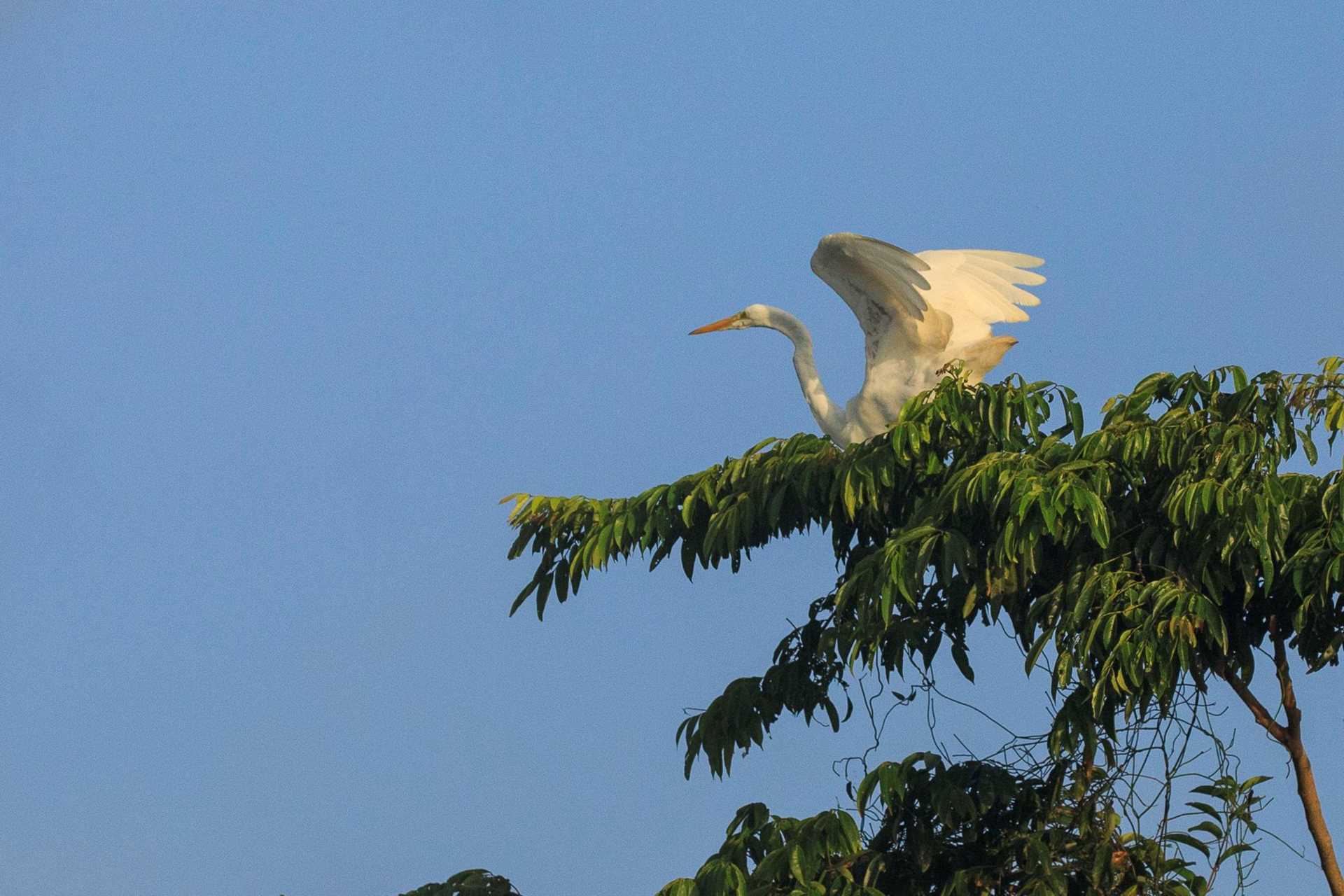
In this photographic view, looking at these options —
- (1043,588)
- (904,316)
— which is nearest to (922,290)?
(904,316)

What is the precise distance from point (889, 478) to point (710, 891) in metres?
1.40

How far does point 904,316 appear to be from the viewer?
7324 millimetres

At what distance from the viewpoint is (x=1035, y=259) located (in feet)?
26.3

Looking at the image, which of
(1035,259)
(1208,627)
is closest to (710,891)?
(1208,627)

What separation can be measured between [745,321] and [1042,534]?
3112mm

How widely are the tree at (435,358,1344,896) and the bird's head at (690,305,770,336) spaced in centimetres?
193

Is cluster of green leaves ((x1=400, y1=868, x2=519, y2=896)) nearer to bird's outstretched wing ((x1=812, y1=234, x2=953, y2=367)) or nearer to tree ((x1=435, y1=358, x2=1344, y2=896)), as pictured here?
tree ((x1=435, y1=358, x2=1344, y2=896))

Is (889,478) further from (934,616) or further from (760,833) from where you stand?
(760,833)

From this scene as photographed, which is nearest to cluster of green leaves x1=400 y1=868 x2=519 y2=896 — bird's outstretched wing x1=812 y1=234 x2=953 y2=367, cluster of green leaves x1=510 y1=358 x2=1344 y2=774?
cluster of green leaves x1=510 y1=358 x2=1344 y2=774

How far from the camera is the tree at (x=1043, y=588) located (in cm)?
524

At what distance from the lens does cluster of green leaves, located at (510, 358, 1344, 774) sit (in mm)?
5215

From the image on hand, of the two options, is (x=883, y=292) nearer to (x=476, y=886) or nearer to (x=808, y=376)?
(x=808, y=376)

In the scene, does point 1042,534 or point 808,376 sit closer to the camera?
point 1042,534

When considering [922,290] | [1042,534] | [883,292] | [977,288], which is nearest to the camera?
[1042,534]
